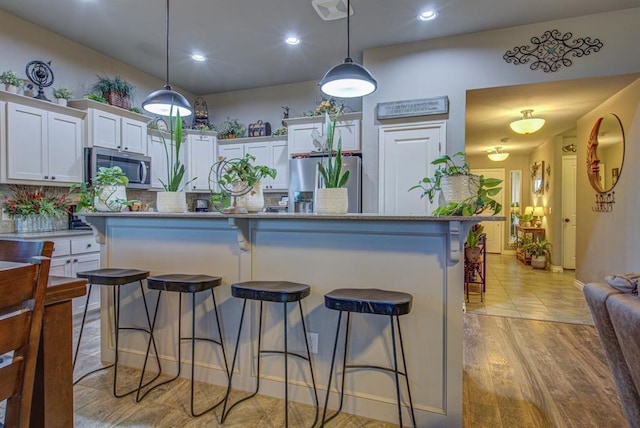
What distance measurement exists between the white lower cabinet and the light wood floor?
0.30 meters

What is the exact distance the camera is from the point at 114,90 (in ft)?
13.9

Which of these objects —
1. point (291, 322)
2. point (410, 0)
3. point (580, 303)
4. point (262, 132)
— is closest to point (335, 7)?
point (410, 0)

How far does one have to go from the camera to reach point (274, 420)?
1.92 m

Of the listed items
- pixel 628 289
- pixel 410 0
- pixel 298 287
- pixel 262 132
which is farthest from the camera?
pixel 262 132

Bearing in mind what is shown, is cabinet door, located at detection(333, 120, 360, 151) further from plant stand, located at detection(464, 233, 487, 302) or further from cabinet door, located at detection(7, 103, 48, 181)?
cabinet door, located at detection(7, 103, 48, 181)

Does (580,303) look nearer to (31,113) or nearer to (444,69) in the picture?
(444,69)

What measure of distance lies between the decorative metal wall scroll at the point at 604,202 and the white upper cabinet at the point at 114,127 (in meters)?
5.88

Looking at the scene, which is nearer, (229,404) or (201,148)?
(229,404)

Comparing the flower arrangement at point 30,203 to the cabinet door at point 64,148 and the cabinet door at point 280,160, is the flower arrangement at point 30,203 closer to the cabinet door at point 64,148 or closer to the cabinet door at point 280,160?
the cabinet door at point 64,148

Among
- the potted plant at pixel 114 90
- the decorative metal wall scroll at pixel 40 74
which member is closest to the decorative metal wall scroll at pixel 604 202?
the potted plant at pixel 114 90

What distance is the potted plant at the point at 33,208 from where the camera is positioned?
3.54m

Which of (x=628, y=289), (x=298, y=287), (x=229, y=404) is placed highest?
(x=628, y=289)

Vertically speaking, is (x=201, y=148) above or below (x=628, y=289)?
above

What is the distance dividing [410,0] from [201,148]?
11.5 feet
